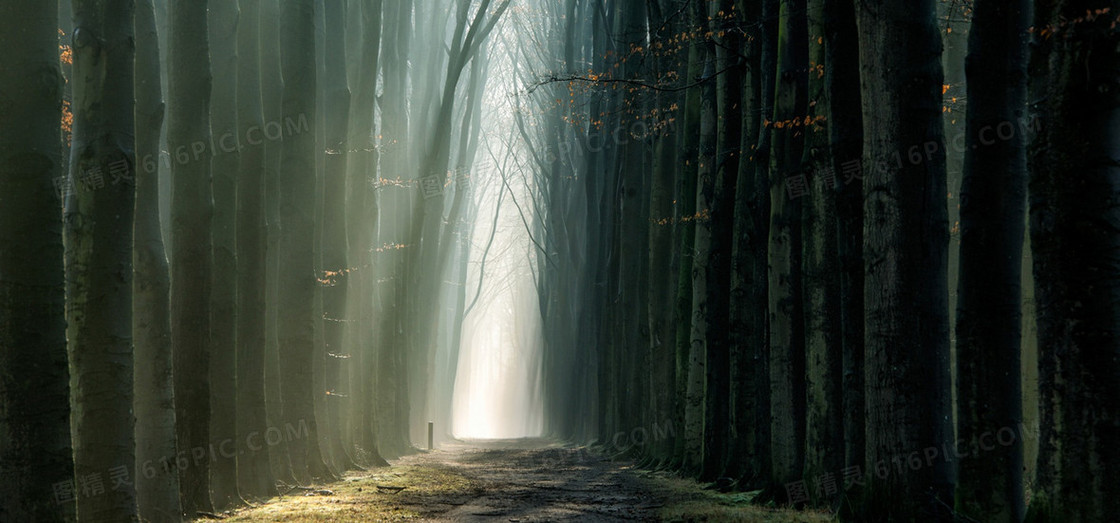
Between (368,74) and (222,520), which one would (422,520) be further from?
(368,74)

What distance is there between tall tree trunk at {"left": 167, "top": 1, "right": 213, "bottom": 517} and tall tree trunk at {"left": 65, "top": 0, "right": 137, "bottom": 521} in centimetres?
218

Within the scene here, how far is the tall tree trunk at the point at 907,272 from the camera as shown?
7086mm

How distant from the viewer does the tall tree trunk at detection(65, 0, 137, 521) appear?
6.74 meters

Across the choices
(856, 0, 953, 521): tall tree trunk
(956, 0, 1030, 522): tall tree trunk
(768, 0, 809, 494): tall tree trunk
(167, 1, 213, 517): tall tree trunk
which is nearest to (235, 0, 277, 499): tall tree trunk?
(167, 1, 213, 517): tall tree trunk

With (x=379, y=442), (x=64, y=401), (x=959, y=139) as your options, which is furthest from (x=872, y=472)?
(x=379, y=442)

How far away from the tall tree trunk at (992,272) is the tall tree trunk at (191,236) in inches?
266

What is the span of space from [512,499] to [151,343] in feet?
16.6

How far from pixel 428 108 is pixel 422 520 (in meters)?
18.8

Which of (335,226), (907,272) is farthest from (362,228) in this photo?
(907,272)

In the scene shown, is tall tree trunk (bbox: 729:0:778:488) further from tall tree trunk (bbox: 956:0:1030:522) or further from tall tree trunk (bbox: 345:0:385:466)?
tall tree trunk (bbox: 345:0:385:466)

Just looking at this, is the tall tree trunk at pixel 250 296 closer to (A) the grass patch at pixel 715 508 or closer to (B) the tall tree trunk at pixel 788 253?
(A) the grass patch at pixel 715 508

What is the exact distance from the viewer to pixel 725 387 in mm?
13352

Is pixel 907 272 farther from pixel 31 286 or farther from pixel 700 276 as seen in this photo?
pixel 700 276

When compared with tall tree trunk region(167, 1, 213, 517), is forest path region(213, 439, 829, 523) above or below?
below
